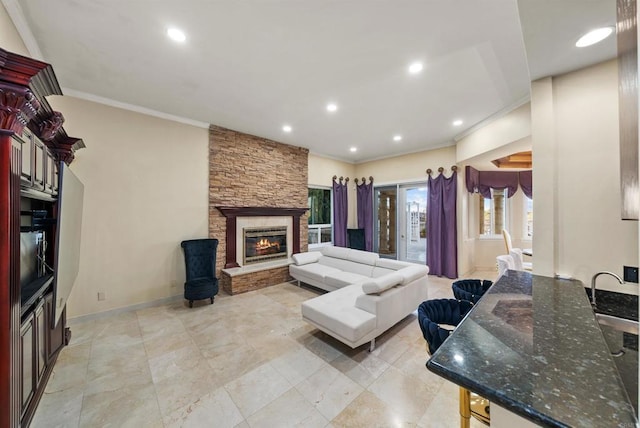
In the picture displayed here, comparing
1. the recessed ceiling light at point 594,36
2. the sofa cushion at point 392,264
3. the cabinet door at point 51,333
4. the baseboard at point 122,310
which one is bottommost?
the baseboard at point 122,310

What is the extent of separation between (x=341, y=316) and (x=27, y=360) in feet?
7.69

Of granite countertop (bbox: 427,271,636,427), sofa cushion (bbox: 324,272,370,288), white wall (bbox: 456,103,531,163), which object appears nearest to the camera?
granite countertop (bbox: 427,271,636,427)

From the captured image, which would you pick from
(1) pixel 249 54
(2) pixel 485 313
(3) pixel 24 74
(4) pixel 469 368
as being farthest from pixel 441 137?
(3) pixel 24 74

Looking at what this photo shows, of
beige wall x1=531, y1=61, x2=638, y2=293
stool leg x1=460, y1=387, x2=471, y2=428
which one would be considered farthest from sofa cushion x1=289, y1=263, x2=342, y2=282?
stool leg x1=460, y1=387, x2=471, y2=428

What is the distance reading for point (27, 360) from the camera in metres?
1.55

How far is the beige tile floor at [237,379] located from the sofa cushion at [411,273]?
1.95ft

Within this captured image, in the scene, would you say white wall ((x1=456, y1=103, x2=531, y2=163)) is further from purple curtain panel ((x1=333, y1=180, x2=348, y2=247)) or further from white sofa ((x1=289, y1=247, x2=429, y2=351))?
purple curtain panel ((x1=333, y1=180, x2=348, y2=247))

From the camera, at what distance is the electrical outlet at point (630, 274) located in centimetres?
157

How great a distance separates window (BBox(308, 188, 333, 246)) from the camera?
611 centimetres

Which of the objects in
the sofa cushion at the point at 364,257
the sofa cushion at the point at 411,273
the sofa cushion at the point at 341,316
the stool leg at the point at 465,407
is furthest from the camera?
the sofa cushion at the point at 364,257

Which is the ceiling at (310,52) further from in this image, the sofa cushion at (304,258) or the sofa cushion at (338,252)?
the sofa cushion at (304,258)

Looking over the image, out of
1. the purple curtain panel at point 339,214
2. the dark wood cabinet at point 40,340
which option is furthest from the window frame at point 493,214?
the dark wood cabinet at point 40,340

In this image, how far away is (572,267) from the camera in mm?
1806

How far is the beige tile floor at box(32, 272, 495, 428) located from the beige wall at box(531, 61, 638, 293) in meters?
1.43
